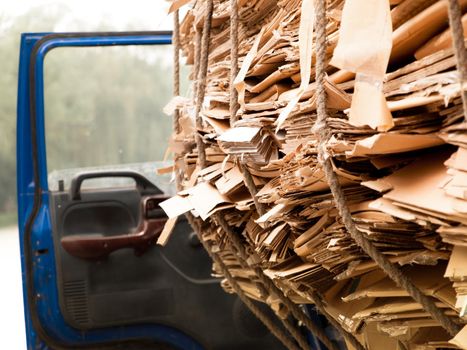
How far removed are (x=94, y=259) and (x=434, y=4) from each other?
244 cm

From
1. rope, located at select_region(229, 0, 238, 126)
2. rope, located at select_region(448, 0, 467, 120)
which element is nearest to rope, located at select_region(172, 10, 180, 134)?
rope, located at select_region(229, 0, 238, 126)

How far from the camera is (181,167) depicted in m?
2.41

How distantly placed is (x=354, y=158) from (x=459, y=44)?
322 mm

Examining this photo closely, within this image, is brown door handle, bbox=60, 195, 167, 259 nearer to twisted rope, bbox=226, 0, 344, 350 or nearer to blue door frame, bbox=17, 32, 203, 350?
blue door frame, bbox=17, 32, 203, 350

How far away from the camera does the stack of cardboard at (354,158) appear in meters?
1.22

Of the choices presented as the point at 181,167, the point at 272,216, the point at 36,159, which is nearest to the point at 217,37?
the point at 181,167

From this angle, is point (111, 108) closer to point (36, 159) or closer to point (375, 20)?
point (36, 159)

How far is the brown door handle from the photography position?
3.44m

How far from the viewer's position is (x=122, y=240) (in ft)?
11.3

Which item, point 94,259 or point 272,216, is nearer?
point 272,216

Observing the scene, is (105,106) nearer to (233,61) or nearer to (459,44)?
(233,61)

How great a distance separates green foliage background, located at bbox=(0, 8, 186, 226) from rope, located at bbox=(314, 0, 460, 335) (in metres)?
2.27

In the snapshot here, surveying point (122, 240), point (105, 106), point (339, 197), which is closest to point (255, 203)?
point (339, 197)

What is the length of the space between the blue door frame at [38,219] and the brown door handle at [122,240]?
0.31 feet
